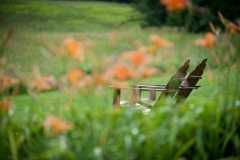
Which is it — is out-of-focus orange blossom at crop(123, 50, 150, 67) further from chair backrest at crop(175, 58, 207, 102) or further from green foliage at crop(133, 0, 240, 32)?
green foliage at crop(133, 0, 240, 32)

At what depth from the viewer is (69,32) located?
3155cm

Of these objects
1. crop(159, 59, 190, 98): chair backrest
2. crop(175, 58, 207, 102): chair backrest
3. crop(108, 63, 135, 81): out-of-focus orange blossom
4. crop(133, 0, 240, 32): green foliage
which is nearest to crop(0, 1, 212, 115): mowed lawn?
crop(133, 0, 240, 32): green foliage

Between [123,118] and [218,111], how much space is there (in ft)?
2.25

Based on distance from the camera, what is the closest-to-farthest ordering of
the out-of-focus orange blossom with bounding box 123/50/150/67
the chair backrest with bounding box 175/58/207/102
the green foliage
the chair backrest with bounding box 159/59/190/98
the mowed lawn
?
the out-of-focus orange blossom with bounding box 123/50/150/67 < the chair backrest with bounding box 159/59/190/98 < the chair backrest with bounding box 175/58/207/102 < the mowed lawn < the green foliage

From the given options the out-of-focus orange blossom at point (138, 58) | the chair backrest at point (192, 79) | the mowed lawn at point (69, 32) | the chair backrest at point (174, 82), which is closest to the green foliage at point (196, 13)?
the mowed lawn at point (69, 32)

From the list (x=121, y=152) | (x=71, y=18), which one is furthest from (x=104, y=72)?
(x=71, y=18)

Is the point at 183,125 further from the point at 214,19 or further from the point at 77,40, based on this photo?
the point at 214,19

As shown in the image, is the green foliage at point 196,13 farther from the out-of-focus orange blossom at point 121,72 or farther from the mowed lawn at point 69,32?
the out-of-focus orange blossom at point 121,72

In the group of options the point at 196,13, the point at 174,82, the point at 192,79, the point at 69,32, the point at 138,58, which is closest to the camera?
the point at 138,58

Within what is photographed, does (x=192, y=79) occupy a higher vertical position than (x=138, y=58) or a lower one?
lower

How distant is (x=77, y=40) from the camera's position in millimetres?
3471

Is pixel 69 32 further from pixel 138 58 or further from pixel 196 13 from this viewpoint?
pixel 138 58

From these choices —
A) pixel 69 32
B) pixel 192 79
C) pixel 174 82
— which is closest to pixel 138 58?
pixel 174 82

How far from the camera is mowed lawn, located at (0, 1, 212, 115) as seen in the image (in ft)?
49.5
